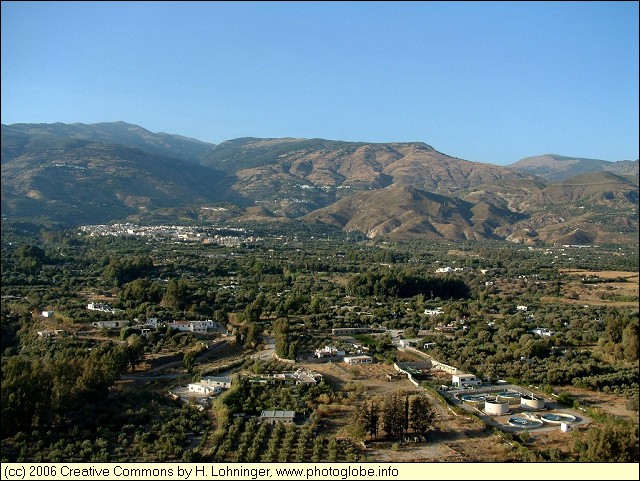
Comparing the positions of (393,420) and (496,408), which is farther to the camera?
(496,408)

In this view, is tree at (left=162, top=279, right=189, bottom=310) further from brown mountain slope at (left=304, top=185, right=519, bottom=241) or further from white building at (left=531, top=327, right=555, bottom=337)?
brown mountain slope at (left=304, top=185, right=519, bottom=241)

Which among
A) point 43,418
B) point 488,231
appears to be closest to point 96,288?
point 43,418

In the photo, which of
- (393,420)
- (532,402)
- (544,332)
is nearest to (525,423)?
(532,402)

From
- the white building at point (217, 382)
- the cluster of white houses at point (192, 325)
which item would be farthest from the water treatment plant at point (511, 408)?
the cluster of white houses at point (192, 325)

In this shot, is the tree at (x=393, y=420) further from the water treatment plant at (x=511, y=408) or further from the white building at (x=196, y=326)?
the white building at (x=196, y=326)

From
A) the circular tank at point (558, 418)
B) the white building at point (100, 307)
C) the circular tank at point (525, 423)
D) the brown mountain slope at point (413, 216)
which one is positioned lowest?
the white building at point (100, 307)

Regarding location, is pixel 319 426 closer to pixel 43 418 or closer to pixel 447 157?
pixel 43 418

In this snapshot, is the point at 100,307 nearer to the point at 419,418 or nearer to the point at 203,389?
the point at 203,389

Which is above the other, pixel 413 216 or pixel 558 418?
pixel 413 216
